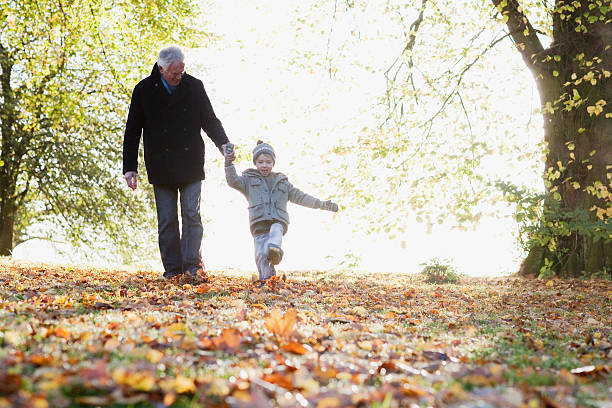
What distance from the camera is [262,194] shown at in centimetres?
625

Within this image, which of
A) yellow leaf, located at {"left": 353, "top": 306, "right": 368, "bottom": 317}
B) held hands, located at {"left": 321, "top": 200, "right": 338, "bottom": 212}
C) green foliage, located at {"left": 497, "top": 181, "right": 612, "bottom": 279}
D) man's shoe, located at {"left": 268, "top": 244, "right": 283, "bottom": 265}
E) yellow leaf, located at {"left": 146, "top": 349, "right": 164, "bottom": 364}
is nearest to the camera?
yellow leaf, located at {"left": 146, "top": 349, "right": 164, "bottom": 364}

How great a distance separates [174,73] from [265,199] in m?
1.77

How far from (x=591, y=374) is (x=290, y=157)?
29.7 feet

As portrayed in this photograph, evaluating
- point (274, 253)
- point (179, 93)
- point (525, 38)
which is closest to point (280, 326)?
point (274, 253)

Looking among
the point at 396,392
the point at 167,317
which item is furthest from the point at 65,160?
the point at 396,392

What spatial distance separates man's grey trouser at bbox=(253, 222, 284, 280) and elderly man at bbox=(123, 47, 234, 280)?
27.5 inches

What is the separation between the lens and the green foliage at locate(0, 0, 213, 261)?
41.9ft

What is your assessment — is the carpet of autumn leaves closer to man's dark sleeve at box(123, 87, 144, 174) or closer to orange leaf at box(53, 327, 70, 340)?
orange leaf at box(53, 327, 70, 340)

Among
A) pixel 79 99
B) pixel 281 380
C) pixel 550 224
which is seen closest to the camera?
pixel 281 380

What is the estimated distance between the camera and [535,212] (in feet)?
27.7

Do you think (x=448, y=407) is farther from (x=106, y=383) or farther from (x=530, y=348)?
(x=530, y=348)

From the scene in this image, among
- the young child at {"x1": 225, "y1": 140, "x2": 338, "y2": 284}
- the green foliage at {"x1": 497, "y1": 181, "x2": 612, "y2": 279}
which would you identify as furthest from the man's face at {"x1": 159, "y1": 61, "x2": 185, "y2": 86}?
the green foliage at {"x1": 497, "y1": 181, "x2": 612, "y2": 279}

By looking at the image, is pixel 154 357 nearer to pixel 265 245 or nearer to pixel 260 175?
pixel 265 245

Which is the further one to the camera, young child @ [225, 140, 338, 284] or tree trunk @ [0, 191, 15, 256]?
tree trunk @ [0, 191, 15, 256]
